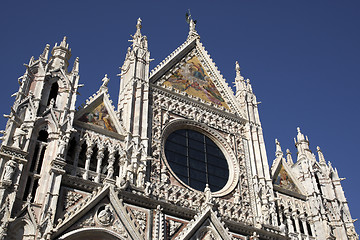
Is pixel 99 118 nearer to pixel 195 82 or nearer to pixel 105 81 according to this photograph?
pixel 105 81

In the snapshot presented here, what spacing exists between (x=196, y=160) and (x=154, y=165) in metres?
2.32

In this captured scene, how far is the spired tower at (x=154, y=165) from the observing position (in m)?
13.5

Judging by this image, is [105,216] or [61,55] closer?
[105,216]

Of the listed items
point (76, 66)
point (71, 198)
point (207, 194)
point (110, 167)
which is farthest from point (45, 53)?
point (207, 194)

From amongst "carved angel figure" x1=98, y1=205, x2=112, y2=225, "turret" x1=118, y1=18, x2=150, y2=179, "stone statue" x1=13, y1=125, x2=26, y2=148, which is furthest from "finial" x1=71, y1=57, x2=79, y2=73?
"carved angel figure" x1=98, y1=205, x2=112, y2=225

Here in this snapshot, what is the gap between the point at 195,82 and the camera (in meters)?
21.7

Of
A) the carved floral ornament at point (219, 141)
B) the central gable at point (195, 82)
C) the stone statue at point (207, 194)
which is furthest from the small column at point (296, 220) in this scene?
the central gable at point (195, 82)

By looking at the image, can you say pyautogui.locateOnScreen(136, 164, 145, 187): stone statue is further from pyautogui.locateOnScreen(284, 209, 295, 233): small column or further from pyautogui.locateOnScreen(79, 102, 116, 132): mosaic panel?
pyautogui.locateOnScreen(284, 209, 295, 233): small column

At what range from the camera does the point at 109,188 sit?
14.4 m

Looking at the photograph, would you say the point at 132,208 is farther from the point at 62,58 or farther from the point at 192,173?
the point at 62,58

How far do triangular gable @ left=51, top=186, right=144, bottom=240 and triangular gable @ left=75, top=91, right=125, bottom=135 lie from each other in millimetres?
2851

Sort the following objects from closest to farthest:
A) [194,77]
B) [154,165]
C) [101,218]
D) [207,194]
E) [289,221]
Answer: [101,218]
[207,194]
[154,165]
[289,221]
[194,77]

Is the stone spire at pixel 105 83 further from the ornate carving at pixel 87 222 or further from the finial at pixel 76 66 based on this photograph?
the ornate carving at pixel 87 222

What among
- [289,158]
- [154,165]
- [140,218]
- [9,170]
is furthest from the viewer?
[289,158]
